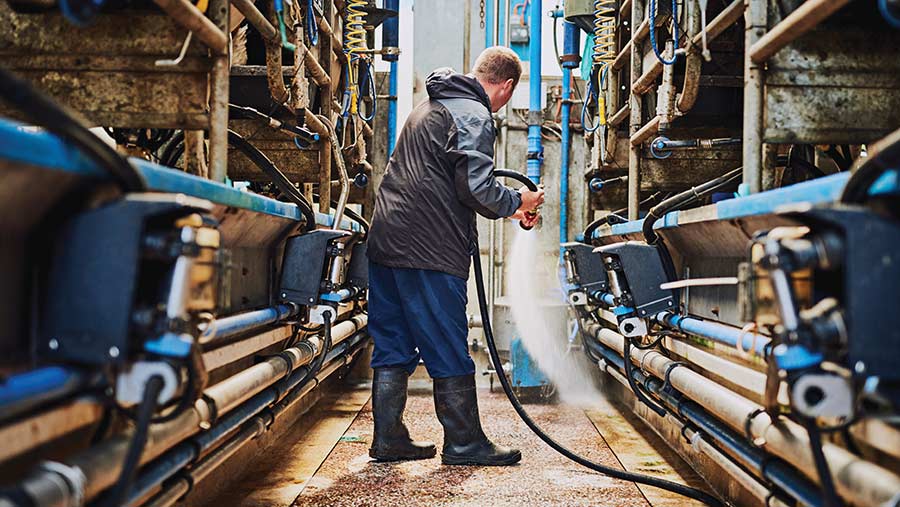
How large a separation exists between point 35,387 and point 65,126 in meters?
0.41

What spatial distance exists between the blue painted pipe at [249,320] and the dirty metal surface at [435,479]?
0.59 meters

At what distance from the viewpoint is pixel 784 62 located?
2.45 metres

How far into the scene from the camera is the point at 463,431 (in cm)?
313

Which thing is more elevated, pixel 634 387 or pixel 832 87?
pixel 832 87

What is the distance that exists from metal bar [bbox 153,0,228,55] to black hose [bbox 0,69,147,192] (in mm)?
673

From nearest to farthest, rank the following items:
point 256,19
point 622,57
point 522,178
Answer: point 256,19 → point 522,178 → point 622,57

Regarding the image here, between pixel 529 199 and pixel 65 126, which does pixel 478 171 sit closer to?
pixel 529 199

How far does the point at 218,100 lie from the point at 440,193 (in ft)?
3.41

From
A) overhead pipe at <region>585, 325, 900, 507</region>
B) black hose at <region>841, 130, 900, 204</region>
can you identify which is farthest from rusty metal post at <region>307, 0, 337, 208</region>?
black hose at <region>841, 130, 900, 204</region>

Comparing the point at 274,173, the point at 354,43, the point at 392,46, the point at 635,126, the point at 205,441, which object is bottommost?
the point at 205,441

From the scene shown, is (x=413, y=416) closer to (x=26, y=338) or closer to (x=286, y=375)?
(x=286, y=375)

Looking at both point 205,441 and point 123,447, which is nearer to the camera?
point 123,447

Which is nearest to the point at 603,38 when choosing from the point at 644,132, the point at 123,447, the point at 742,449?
the point at 644,132

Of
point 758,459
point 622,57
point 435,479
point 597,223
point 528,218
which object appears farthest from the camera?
point 622,57
